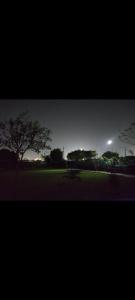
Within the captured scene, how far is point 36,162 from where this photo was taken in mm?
3771

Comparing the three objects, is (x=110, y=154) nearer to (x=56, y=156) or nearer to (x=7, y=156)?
(x=56, y=156)

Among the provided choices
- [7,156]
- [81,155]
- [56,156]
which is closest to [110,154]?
[81,155]

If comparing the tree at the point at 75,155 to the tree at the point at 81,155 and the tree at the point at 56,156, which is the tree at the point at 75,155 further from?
the tree at the point at 56,156

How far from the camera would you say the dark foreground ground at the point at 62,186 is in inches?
135

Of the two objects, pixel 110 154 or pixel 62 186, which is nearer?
pixel 62 186

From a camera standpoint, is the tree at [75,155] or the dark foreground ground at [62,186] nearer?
the dark foreground ground at [62,186]

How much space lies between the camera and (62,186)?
3580 mm

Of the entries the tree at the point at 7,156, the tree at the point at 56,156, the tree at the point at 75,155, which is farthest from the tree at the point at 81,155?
the tree at the point at 7,156

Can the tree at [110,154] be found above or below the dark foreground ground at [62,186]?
above
